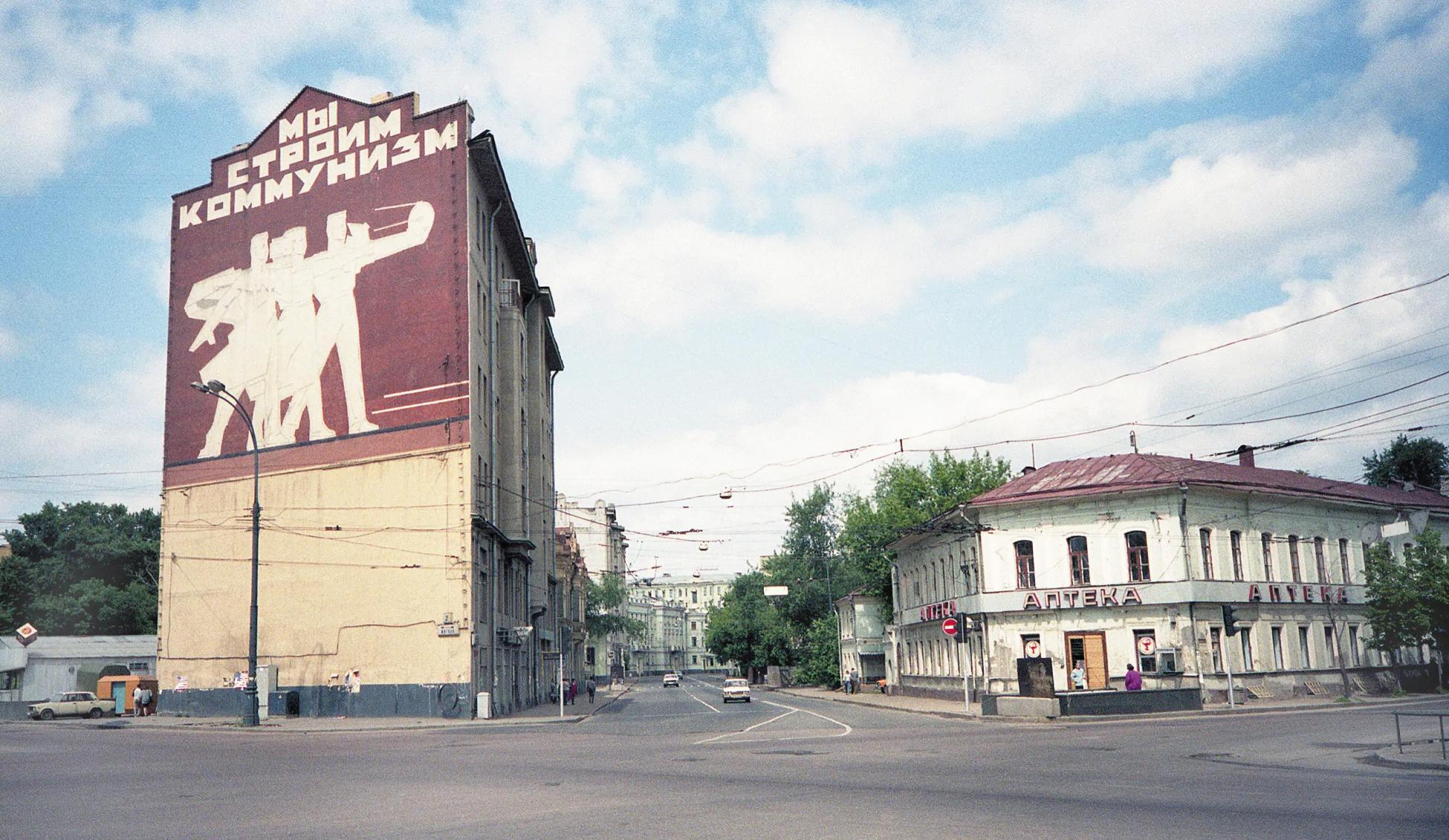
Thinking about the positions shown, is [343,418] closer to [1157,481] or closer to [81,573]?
[1157,481]

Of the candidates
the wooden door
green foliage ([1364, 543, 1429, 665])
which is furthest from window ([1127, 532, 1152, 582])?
green foliage ([1364, 543, 1429, 665])

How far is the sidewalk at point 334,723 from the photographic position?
35.0m

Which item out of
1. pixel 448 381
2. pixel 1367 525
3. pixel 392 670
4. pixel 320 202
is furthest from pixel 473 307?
pixel 1367 525

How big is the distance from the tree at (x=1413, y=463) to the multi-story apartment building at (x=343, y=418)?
2415 inches

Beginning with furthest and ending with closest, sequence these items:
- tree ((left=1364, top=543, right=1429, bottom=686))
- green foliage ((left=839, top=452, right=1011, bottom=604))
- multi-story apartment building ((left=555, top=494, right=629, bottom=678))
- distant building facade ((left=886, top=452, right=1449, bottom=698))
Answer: multi-story apartment building ((left=555, top=494, right=629, bottom=678))
green foliage ((left=839, top=452, right=1011, bottom=604))
tree ((left=1364, top=543, right=1429, bottom=686))
distant building facade ((left=886, top=452, right=1449, bottom=698))

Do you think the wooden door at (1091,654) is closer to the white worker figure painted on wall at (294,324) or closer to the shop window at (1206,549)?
the shop window at (1206,549)

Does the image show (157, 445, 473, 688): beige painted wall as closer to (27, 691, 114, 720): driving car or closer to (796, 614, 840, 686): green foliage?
(27, 691, 114, 720): driving car

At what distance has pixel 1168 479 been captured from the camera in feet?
133

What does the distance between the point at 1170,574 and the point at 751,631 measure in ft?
204

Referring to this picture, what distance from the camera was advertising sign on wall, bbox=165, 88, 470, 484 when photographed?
145 feet

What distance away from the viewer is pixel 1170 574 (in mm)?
40125

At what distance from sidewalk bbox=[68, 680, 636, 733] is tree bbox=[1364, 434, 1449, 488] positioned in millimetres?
60112

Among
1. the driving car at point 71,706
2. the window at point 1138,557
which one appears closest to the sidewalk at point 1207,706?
the window at point 1138,557

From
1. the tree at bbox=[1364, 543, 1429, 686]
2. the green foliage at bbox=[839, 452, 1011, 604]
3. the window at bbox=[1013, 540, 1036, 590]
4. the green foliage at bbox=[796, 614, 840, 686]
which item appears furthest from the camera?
the green foliage at bbox=[796, 614, 840, 686]
